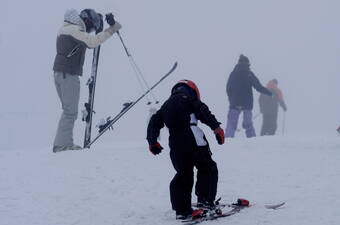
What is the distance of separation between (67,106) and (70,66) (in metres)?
0.58

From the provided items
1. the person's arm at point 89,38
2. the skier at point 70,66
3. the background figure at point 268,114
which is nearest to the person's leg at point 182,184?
the skier at point 70,66

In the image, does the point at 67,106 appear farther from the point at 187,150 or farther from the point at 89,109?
the point at 187,150

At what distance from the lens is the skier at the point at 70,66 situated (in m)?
9.15

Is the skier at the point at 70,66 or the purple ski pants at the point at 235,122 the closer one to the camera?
the skier at the point at 70,66

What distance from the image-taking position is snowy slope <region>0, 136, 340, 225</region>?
603 centimetres

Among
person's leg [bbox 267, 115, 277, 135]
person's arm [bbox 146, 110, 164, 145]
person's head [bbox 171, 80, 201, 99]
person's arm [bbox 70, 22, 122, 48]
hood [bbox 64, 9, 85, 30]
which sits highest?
hood [bbox 64, 9, 85, 30]

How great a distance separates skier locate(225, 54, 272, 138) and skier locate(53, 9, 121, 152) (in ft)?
13.6

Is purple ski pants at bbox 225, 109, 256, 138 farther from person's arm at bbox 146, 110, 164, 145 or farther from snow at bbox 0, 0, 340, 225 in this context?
person's arm at bbox 146, 110, 164, 145

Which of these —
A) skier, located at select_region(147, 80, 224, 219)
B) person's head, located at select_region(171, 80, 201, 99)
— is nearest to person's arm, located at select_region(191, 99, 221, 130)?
skier, located at select_region(147, 80, 224, 219)

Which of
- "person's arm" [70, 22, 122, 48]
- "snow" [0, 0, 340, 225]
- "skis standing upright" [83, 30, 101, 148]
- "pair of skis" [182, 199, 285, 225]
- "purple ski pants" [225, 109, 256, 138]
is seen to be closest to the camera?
"pair of skis" [182, 199, 285, 225]

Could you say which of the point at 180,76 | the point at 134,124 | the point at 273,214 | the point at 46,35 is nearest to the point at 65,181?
the point at 273,214

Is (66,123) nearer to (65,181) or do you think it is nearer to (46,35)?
(65,181)

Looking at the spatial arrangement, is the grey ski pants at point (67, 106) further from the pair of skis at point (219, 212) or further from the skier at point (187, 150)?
the pair of skis at point (219, 212)

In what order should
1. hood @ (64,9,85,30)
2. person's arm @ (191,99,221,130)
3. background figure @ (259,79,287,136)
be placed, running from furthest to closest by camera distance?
background figure @ (259,79,287,136) → hood @ (64,9,85,30) → person's arm @ (191,99,221,130)
